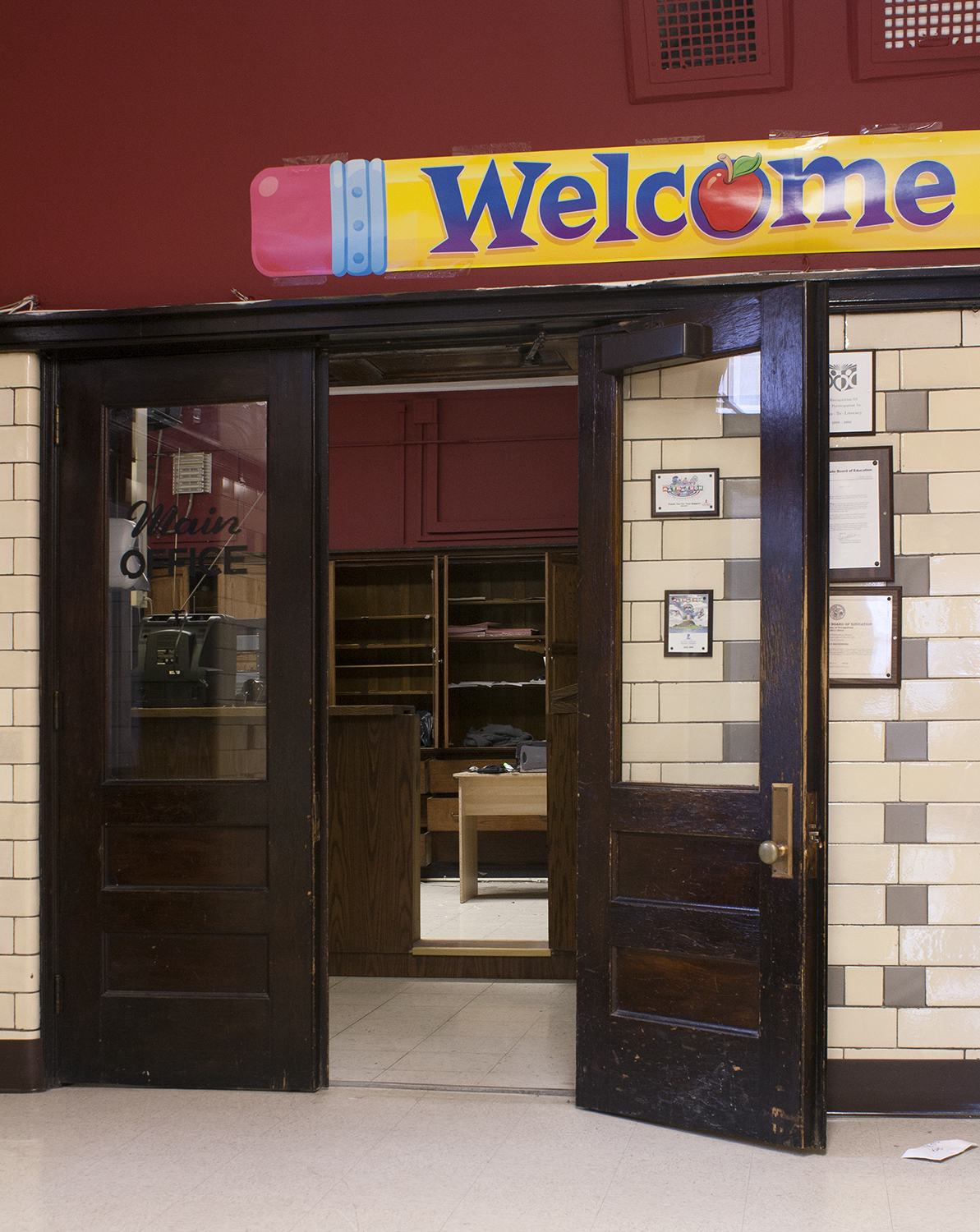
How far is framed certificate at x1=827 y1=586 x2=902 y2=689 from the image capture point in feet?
11.4

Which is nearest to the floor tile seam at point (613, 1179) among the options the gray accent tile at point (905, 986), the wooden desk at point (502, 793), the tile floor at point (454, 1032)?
the tile floor at point (454, 1032)

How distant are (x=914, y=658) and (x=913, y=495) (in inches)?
19.6

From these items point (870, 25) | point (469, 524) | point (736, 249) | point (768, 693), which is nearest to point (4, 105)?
point (736, 249)

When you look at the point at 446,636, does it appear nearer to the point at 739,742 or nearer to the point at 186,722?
the point at 186,722

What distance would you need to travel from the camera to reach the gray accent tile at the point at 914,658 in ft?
11.5

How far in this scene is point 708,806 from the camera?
3.34 m

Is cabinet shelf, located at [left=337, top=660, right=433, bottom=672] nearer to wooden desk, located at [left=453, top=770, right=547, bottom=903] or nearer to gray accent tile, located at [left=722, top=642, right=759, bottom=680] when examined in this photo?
wooden desk, located at [left=453, top=770, right=547, bottom=903]

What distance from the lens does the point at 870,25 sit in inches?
138

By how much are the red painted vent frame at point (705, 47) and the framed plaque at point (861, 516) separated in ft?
3.92

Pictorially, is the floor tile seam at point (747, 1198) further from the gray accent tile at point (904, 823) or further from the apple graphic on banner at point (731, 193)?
the apple graphic on banner at point (731, 193)

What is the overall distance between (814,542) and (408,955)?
3.13 metres

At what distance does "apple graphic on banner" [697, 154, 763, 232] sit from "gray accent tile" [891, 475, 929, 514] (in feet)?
3.08

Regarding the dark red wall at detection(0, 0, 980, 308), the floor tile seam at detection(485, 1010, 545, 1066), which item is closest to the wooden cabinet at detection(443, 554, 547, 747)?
the floor tile seam at detection(485, 1010, 545, 1066)

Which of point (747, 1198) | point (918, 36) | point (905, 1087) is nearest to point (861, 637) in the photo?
point (905, 1087)
